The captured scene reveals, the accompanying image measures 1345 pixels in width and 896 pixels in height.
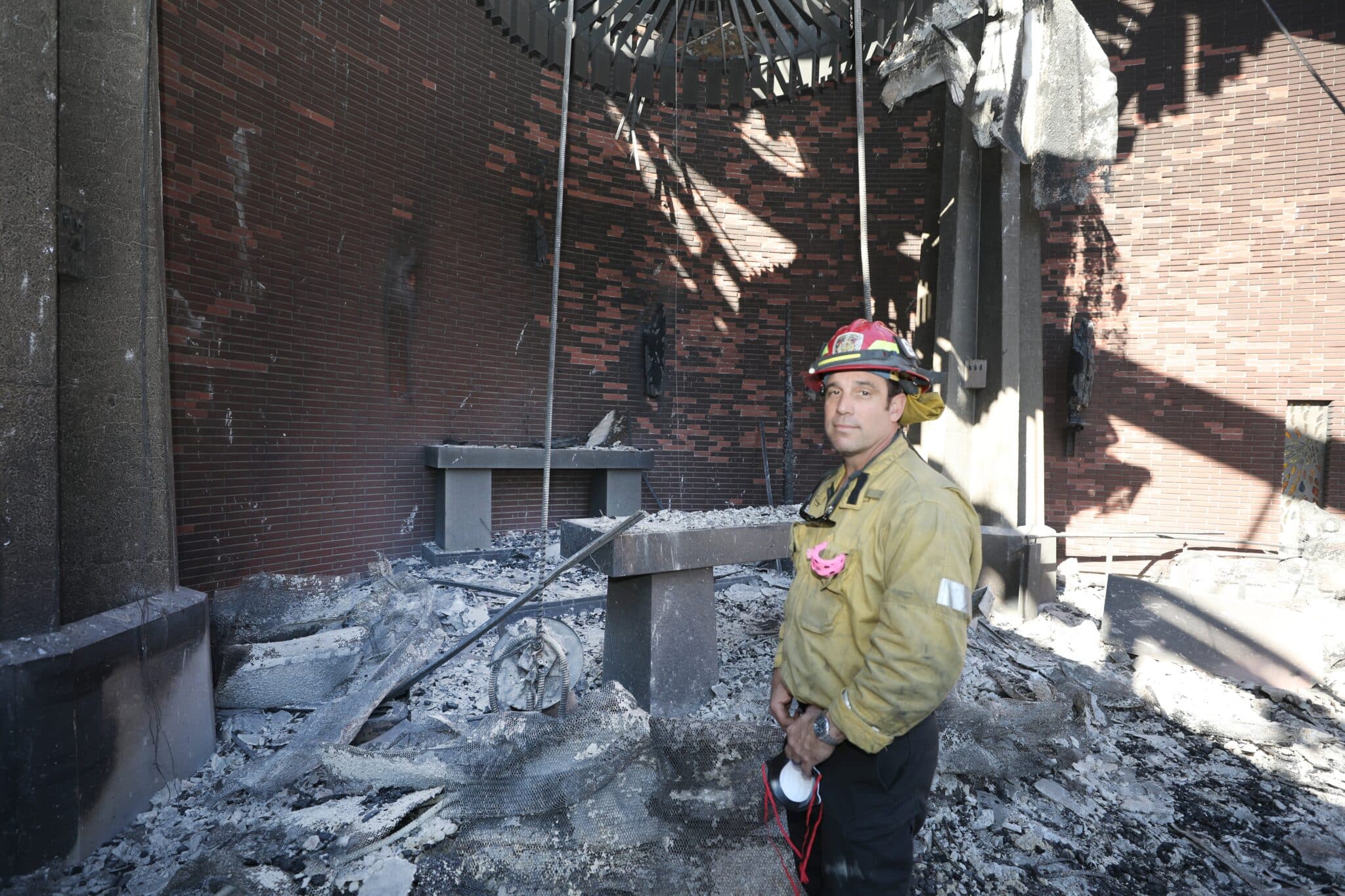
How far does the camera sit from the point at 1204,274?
8633 mm

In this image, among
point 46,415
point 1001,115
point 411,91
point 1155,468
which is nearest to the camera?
point 46,415

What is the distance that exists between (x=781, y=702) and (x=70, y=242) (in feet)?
11.2

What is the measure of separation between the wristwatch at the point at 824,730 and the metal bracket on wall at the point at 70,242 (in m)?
3.46

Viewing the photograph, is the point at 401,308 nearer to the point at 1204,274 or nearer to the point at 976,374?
the point at 976,374

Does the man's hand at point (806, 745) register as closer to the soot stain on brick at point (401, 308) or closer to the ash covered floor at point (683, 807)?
the ash covered floor at point (683, 807)

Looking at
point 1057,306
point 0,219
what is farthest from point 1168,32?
point 0,219

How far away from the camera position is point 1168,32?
28.5 ft

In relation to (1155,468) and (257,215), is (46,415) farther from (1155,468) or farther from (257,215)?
(1155,468)

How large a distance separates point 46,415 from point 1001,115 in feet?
21.0

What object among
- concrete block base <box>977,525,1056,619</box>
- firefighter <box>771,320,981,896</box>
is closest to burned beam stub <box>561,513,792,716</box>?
firefighter <box>771,320,981,896</box>

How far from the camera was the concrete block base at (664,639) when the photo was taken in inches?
179

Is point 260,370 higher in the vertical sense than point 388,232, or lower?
lower

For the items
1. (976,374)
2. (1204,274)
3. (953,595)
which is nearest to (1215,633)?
(976,374)

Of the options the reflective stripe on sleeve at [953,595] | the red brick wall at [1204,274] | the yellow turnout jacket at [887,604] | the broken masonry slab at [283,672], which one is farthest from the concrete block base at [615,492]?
the reflective stripe on sleeve at [953,595]
